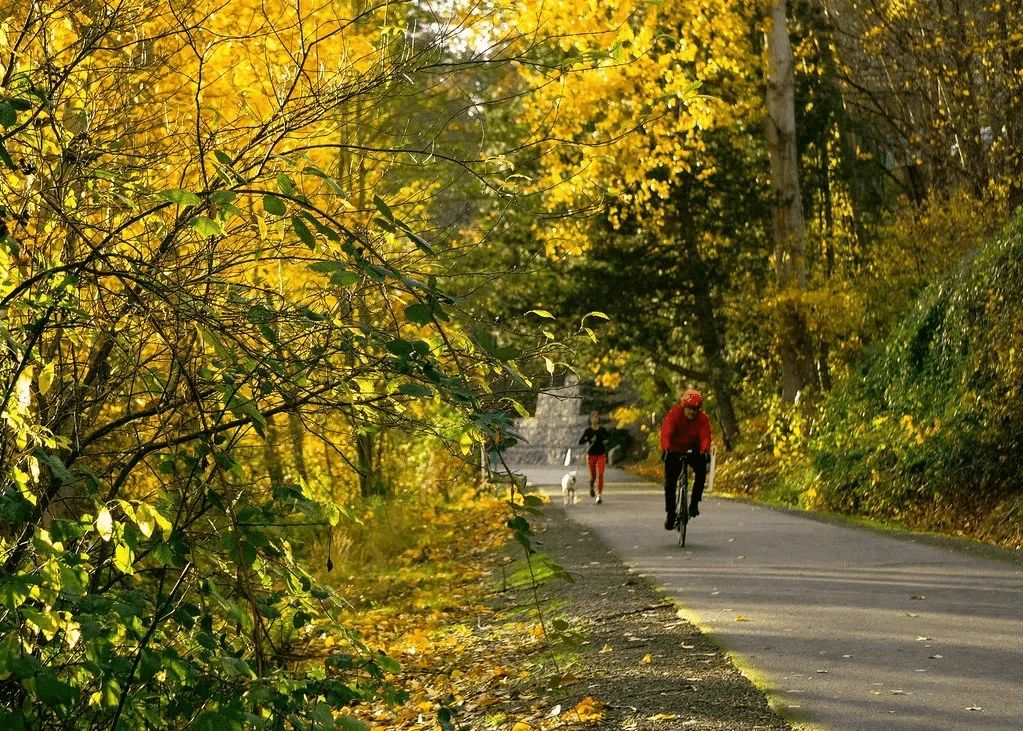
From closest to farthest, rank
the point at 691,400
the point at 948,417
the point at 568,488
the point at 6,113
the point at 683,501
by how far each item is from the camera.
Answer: the point at 6,113 → the point at 691,400 → the point at 683,501 → the point at 948,417 → the point at 568,488

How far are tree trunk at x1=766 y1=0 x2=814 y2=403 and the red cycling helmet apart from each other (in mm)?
11069

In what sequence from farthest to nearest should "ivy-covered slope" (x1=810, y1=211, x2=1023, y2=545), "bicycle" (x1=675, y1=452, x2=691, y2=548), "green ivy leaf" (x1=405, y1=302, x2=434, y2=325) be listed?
"ivy-covered slope" (x1=810, y1=211, x2=1023, y2=545), "bicycle" (x1=675, y1=452, x2=691, y2=548), "green ivy leaf" (x1=405, y1=302, x2=434, y2=325)

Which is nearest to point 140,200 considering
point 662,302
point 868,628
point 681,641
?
point 681,641

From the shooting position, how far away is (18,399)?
4344 millimetres

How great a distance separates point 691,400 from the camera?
47.8 feet

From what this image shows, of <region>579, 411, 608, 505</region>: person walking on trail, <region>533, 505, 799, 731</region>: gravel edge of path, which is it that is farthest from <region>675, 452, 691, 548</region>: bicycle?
<region>579, 411, 608, 505</region>: person walking on trail

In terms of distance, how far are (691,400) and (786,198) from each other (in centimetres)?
1251

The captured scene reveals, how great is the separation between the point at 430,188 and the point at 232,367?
2061 mm

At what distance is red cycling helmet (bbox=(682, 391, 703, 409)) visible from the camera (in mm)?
14516

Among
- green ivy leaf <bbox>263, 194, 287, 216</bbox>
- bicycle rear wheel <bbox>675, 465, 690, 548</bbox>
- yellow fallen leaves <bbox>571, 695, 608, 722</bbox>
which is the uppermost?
green ivy leaf <bbox>263, 194, 287, 216</bbox>

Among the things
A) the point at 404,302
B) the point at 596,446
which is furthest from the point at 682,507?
the point at 596,446

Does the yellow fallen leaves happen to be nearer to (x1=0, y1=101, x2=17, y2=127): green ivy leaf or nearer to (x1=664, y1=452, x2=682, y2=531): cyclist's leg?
(x1=0, y1=101, x2=17, y2=127): green ivy leaf

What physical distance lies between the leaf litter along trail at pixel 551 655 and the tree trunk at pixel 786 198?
10816 mm

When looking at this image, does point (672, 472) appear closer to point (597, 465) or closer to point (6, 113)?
point (597, 465)
